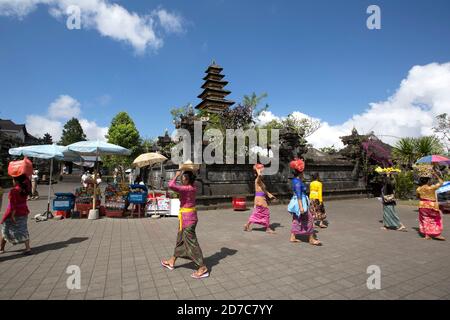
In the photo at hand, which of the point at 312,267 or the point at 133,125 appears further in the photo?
the point at 133,125

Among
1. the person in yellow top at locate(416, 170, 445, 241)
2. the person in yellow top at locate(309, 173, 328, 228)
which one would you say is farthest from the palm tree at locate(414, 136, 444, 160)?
the person in yellow top at locate(309, 173, 328, 228)

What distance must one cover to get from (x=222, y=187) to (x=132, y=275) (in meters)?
9.33

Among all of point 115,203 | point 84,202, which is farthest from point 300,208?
point 84,202

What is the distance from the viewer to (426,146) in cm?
1655

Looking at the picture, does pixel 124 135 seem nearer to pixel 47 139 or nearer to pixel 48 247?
pixel 47 139

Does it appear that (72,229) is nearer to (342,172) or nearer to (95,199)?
(95,199)

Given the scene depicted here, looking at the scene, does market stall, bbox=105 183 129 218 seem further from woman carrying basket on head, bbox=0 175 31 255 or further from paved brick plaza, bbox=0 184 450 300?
woman carrying basket on head, bbox=0 175 31 255

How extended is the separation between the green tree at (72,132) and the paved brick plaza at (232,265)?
2509 inches

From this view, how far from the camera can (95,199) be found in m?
9.41

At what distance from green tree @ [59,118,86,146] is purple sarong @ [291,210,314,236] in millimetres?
67857

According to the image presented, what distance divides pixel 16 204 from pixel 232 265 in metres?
4.60

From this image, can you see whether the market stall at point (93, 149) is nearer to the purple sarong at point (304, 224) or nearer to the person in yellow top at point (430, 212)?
the purple sarong at point (304, 224)

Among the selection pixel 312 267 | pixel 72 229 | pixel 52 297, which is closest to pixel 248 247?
pixel 312 267

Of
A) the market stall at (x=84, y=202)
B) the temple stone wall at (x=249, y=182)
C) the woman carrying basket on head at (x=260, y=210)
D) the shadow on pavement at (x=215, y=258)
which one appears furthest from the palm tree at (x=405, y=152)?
the market stall at (x=84, y=202)
